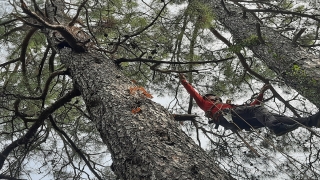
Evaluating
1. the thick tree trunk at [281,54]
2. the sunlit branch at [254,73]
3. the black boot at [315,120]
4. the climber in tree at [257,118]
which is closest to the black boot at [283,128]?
the climber in tree at [257,118]

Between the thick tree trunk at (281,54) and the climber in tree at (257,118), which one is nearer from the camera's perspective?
the climber in tree at (257,118)

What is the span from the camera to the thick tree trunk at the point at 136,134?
1.58 meters

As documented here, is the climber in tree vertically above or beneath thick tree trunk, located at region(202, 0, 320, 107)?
beneath

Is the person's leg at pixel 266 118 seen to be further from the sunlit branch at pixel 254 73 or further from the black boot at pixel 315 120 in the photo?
the sunlit branch at pixel 254 73

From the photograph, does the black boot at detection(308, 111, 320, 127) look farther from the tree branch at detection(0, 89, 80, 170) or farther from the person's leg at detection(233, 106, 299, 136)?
the tree branch at detection(0, 89, 80, 170)

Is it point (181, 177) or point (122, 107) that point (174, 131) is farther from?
point (181, 177)

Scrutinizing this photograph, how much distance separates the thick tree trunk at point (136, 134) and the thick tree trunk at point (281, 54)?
3.98 ft

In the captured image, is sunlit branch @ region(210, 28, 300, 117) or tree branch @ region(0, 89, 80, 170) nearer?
tree branch @ region(0, 89, 80, 170)

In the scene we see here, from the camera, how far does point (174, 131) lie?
197 cm

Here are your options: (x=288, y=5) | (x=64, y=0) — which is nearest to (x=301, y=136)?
(x=288, y=5)

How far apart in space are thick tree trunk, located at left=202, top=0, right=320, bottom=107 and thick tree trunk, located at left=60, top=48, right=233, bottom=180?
3.98 ft

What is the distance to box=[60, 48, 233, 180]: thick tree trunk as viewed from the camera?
62.1 inches

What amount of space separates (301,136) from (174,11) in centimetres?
213

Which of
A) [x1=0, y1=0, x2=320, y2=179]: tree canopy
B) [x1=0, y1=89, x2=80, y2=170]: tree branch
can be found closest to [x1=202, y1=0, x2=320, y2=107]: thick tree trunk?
[x1=0, y1=0, x2=320, y2=179]: tree canopy
